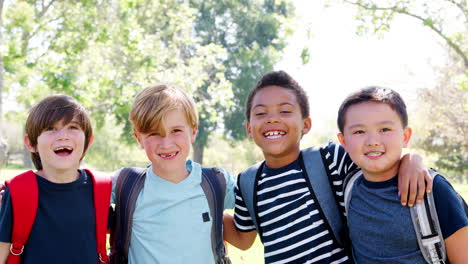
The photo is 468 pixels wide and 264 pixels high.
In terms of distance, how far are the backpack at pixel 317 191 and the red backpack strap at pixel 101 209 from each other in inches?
30.1

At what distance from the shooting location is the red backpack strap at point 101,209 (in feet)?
7.34

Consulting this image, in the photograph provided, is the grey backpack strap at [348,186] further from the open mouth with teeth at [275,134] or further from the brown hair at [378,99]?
the open mouth with teeth at [275,134]

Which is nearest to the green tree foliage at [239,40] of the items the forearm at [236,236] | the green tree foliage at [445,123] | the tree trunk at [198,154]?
the tree trunk at [198,154]

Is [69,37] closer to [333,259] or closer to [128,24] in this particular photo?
[128,24]

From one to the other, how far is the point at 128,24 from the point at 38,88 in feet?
7.99

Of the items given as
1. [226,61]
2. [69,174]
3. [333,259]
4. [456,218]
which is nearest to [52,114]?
[69,174]

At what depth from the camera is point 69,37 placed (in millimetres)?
9617

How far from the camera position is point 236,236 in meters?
2.71

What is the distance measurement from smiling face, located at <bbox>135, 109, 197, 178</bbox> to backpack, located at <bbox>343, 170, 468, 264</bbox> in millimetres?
1233

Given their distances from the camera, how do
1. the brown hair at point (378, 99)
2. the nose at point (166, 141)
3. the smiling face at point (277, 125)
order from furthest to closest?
the smiling face at point (277, 125) → the nose at point (166, 141) → the brown hair at point (378, 99)

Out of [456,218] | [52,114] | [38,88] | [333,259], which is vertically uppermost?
[38,88]

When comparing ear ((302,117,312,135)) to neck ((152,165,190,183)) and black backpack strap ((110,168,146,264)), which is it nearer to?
neck ((152,165,190,183))

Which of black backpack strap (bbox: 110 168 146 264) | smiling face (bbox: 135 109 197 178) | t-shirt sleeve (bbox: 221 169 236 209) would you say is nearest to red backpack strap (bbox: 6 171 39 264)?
black backpack strap (bbox: 110 168 146 264)

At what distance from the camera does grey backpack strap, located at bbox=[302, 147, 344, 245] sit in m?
2.29
